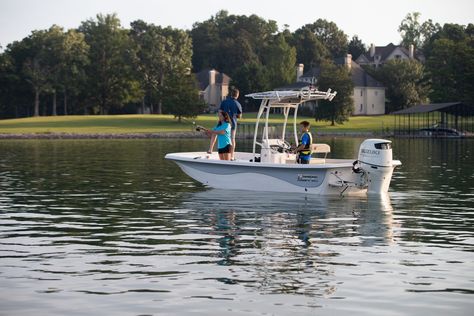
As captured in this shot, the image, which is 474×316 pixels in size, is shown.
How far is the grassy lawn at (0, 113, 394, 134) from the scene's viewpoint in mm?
102000

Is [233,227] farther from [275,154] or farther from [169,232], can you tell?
[275,154]

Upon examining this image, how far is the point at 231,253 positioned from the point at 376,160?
915 centimetres

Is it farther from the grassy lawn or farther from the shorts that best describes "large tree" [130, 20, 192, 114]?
the shorts

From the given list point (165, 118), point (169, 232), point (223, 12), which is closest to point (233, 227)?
point (169, 232)

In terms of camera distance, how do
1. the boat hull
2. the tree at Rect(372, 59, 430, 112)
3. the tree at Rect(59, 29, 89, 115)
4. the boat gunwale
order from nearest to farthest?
the boat gunwale → the boat hull → the tree at Rect(59, 29, 89, 115) → the tree at Rect(372, 59, 430, 112)

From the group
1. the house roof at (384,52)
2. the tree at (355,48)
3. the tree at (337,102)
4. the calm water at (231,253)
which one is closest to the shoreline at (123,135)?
the tree at (337,102)

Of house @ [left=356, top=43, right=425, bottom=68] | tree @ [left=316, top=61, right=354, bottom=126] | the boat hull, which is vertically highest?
house @ [left=356, top=43, right=425, bottom=68]

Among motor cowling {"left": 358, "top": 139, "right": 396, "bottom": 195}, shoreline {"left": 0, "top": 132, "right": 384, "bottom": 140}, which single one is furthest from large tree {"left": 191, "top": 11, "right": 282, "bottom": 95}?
motor cowling {"left": 358, "top": 139, "right": 396, "bottom": 195}

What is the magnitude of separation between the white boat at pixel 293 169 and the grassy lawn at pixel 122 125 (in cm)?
7310

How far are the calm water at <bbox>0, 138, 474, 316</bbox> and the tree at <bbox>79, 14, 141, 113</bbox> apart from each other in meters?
103

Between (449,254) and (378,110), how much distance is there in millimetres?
129357

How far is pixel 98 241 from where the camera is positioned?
55.9ft

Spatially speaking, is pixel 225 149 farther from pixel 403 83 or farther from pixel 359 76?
pixel 359 76

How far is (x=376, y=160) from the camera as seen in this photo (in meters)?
23.7
